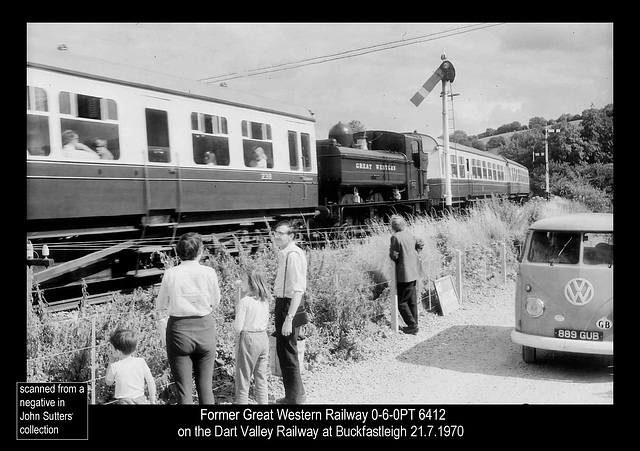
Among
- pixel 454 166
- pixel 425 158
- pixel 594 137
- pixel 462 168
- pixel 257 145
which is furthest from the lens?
pixel 462 168

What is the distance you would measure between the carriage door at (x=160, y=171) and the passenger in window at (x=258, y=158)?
2.15m

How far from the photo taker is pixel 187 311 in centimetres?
434

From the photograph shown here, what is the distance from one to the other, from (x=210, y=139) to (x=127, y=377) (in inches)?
266

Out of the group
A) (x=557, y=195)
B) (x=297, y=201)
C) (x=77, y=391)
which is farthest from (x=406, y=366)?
(x=557, y=195)

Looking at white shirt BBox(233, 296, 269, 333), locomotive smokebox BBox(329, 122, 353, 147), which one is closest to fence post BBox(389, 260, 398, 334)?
white shirt BBox(233, 296, 269, 333)

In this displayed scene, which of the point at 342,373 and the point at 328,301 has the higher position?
the point at 328,301

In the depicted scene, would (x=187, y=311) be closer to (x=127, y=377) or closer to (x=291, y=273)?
(x=127, y=377)

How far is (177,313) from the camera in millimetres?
4332

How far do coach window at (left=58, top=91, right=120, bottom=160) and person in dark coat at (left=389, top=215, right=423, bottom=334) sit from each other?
175 inches

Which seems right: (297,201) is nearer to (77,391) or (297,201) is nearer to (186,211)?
(186,211)

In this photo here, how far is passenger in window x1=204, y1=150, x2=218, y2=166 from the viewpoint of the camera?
10242 millimetres

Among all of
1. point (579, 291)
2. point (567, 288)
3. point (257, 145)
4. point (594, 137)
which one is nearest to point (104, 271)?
point (257, 145)
